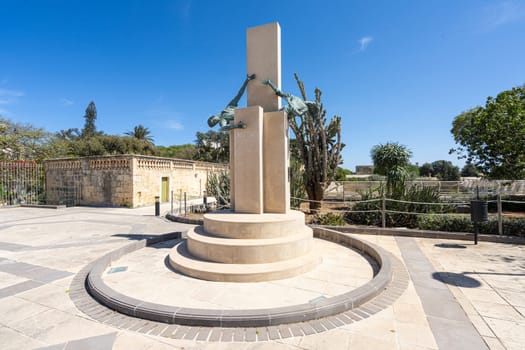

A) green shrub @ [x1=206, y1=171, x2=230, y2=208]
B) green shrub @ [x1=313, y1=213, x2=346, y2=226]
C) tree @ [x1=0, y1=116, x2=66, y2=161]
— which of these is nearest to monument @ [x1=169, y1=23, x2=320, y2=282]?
green shrub @ [x1=313, y1=213, x2=346, y2=226]

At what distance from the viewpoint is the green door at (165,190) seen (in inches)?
700

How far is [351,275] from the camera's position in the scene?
426cm

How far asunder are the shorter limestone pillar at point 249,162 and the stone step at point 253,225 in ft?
1.56

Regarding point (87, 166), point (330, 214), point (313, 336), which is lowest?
point (313, 336)

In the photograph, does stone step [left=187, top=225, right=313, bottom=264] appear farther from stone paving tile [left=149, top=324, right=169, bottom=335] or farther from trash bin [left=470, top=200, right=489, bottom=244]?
trash bin [left=470, top=200, right=489, bottom=244]

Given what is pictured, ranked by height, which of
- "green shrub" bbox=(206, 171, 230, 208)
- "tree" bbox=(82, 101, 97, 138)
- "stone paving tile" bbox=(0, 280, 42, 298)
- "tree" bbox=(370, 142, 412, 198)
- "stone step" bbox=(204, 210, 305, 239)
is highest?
"tree" bbox=(82, 101, 97, 138)

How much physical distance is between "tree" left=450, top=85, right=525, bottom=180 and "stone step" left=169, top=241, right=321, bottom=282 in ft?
40.6

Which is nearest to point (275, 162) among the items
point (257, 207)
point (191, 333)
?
point (257, 207)

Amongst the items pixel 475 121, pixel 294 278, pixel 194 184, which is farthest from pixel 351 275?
pixel 194 184

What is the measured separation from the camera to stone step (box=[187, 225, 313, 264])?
427 centimetres

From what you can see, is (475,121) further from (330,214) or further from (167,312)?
(167,312)

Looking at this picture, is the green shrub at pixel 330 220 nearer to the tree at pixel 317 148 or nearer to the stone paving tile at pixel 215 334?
the tree at pixel 317 148

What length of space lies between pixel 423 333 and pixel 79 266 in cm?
598

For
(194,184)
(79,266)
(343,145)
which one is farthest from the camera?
(194,184)
